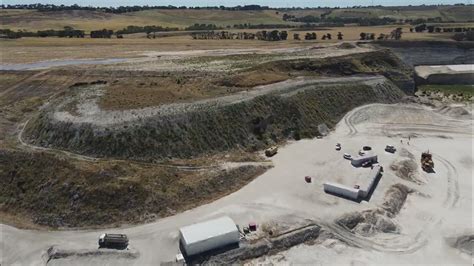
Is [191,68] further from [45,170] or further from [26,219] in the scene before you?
[26,219]

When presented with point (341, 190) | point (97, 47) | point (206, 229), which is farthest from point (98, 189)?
point (97, 47)

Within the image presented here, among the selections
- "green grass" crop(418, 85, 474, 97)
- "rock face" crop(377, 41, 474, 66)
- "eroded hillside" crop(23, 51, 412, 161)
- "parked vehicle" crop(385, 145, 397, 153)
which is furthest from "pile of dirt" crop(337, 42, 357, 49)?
"parked vehicle" crop(385, 145, 397, 153)

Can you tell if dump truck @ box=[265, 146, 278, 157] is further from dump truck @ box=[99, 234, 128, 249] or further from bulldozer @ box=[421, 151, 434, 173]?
dump truck @ box=[99, 234, 128, 249]

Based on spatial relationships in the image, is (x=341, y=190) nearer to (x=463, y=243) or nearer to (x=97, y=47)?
(x=463, y=243)

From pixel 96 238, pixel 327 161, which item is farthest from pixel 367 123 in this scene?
pixel 96 238

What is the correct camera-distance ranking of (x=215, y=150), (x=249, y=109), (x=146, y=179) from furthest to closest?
(x=249, y=109)
(x=215, y=150)
(x=146, y=179)

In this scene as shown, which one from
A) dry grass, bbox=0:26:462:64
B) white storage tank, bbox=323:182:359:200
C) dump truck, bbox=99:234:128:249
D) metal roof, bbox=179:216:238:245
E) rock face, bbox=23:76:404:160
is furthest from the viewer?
dry grass, bbox=0:26:462:64
